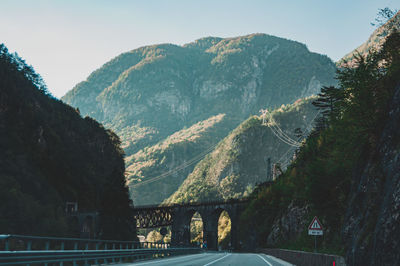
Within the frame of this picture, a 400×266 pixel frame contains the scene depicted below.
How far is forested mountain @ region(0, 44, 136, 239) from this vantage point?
63.4 meters

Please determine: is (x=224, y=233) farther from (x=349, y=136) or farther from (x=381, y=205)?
(x=381, y=205)

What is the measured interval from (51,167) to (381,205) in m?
78.9

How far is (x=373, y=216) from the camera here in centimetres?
1452

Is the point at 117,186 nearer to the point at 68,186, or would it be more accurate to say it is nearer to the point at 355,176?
the point at 68,186

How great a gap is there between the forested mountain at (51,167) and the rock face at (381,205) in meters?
49.4

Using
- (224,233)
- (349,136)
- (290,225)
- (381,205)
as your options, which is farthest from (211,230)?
(381,205)

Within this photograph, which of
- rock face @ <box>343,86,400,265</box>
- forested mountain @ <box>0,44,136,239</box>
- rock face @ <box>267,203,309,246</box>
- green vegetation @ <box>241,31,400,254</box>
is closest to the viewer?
rock face @ <box>343,86,400,265</box>

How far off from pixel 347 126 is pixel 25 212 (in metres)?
51.4

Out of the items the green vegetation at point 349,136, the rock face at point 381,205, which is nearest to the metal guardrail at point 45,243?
the rock face at point 381,205

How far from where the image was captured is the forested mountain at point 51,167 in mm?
63375

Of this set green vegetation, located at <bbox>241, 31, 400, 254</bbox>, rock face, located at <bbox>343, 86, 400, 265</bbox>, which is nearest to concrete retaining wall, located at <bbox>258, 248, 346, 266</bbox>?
rock face, located at <bbox>343, 86, 400, 265</bbox>

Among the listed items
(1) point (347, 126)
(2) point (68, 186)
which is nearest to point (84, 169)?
(2) point (68, 186)

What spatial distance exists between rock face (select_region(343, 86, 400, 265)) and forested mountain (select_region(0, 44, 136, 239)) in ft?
162

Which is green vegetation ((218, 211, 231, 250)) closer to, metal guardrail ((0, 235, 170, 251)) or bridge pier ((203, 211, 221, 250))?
bridge pier ((203, 211, 221, 250))
